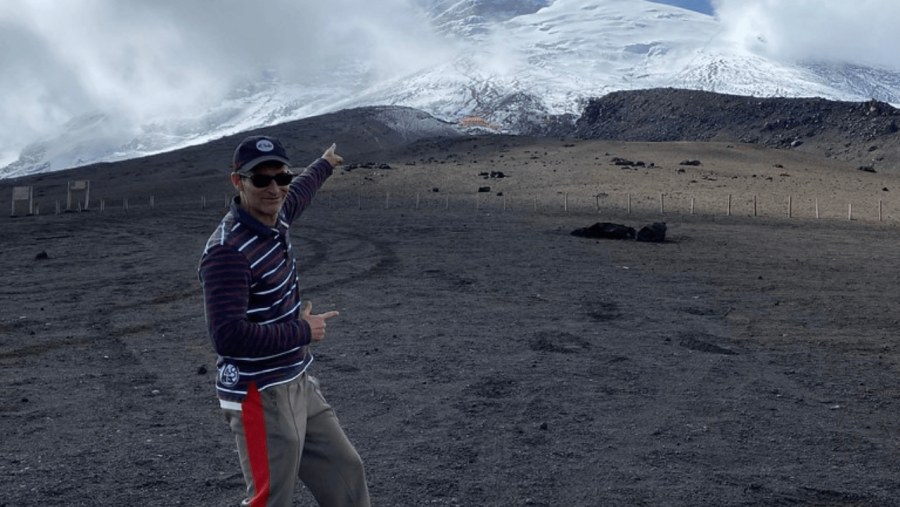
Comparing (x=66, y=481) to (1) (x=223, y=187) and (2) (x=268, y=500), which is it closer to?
(2) (x=268, y=500)

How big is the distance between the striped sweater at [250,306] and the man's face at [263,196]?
5 cm

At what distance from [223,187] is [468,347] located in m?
48.6

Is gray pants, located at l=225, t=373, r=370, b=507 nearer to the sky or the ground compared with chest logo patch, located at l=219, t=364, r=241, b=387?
nearer to the ground

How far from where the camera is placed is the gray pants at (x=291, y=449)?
448cm

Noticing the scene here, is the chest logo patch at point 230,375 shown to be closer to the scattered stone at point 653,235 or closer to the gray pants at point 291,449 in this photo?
the gray pants at point 291,449

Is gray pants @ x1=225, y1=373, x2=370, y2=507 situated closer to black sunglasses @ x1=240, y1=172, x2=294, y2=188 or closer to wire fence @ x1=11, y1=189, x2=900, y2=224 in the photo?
black sunglasses @ x1=240, y1=172, x2=294, y2=188

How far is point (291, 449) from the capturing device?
4.53 m

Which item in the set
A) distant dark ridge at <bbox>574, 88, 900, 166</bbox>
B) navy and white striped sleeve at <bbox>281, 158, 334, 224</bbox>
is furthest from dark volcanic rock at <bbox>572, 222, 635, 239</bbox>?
distant dark ridge at <bbox>574, 88, 900, 166</bbox>

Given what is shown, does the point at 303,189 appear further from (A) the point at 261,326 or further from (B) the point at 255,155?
(A) the point at 261,326

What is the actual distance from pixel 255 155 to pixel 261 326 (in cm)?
73

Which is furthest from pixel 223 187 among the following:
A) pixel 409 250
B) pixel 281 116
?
pixel 281 116

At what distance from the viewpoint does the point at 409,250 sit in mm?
22969

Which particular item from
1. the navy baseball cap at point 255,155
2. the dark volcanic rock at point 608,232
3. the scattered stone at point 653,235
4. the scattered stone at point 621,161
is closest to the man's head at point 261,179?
the navy baseball cap at point 255,155

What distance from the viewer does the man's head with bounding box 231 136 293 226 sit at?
4504 millimetres
